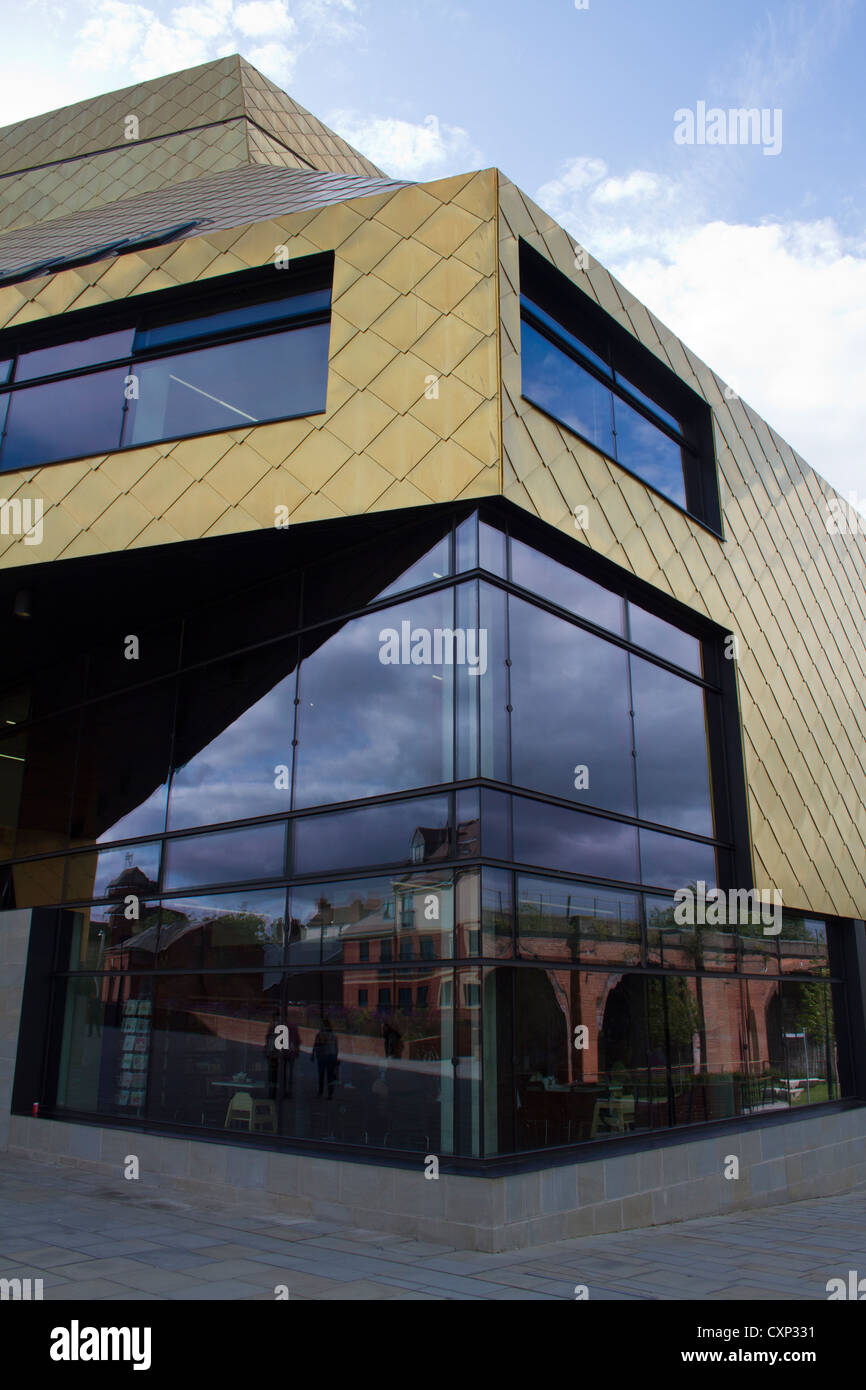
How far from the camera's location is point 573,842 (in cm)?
1194

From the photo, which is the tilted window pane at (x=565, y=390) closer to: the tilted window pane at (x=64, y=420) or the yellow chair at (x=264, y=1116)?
the tilted window pane at (x=64, y=420)

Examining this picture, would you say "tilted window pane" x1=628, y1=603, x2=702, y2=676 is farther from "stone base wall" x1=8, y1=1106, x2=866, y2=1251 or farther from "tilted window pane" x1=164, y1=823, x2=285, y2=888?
"stone base wall" x1=8, y1=1106, x2=866, y2=1251

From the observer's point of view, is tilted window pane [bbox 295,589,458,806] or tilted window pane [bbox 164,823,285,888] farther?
tilted window pane [bbox 164,823,285,888]

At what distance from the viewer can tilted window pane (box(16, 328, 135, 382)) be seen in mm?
14367

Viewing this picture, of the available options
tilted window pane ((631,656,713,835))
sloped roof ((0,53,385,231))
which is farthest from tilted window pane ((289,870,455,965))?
sloped roof ((0,53,385,231))

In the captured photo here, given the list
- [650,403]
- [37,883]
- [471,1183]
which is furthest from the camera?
[37,883]

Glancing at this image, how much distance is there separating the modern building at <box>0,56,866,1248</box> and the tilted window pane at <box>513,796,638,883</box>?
0.18ft

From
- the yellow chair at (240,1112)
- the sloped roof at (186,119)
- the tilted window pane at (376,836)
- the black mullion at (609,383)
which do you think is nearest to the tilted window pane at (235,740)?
the tilted window pane at (376,836)

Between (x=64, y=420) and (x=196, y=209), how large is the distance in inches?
230

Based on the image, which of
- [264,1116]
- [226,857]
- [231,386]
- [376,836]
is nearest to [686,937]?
[376,836]

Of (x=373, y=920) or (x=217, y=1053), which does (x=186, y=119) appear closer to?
(x=373, y=920)

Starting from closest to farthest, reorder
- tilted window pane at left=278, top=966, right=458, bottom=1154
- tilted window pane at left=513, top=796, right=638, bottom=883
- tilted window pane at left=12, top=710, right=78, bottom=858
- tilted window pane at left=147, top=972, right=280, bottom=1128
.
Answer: tilted window pane at left=278, top=966, right=458, bottom=1154 < tilted window pane at left=513, top=796, right=638, bottom=883 < tilted window pane at left=147, top=972, right=280, bottom=1128 < tilted window pane at left=12, top=710, right=78, bottom=858
